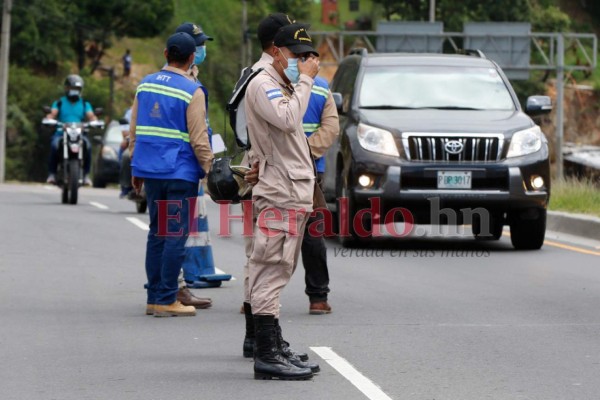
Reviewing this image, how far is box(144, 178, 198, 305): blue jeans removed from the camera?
10.5 m

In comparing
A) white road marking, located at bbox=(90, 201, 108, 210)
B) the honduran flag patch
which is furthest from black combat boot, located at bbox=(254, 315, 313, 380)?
white road marking, located at bbox=(90, 201, 108, 210)

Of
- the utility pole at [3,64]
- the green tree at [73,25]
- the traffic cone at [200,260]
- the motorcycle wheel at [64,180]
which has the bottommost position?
the traffic cone at [200,260]

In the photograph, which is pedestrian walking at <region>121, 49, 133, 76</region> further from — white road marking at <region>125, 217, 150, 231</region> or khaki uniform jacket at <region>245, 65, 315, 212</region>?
khaki uniform jacket at <region>245, 65, 315, 212</region>

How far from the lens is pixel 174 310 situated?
1070 cm

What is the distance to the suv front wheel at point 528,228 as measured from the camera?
1596 cm

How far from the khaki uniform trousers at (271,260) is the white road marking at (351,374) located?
55cm

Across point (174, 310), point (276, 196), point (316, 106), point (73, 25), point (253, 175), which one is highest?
point (73, 25)

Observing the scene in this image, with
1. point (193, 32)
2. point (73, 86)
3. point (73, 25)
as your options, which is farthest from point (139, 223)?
point (73, 25)

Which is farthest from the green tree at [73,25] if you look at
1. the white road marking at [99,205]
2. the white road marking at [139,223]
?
the white road marking at [139,223]

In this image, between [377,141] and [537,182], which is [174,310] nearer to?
[377,141]

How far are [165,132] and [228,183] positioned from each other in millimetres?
1838

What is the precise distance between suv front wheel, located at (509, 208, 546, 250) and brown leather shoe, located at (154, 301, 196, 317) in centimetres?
600

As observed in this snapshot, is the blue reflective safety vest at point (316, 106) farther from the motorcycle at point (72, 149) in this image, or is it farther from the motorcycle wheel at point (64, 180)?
the motorcycle wheel at point (64, 180)

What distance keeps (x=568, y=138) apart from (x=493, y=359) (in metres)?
64.9
